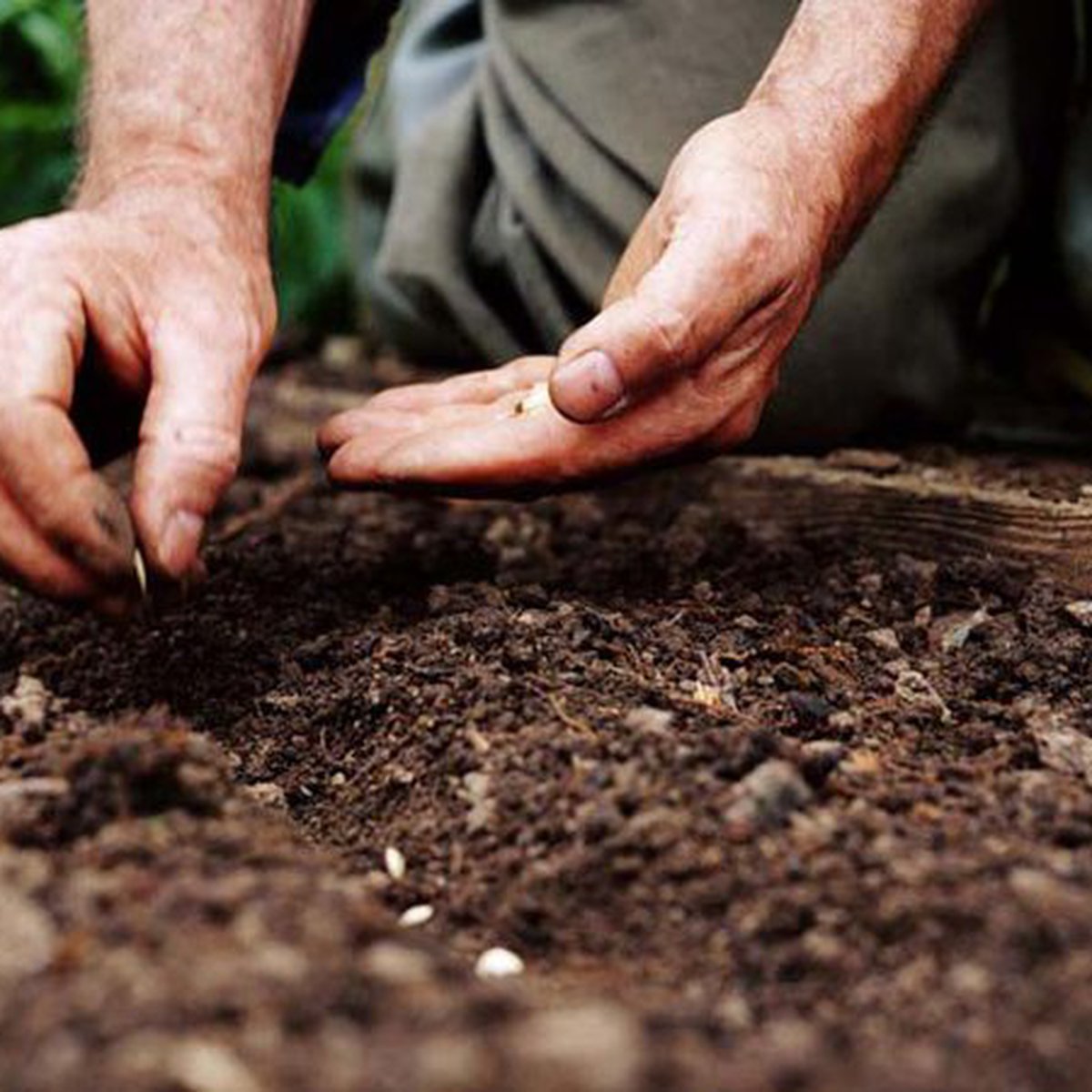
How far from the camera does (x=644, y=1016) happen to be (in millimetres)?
807

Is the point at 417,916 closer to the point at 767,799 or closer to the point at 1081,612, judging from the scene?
the point at 767,799

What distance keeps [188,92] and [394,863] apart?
936 mm

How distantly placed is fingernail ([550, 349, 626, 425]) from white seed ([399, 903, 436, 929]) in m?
0.46

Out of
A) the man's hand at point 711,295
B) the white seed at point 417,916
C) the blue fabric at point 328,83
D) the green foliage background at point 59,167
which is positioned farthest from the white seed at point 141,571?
the green foliage background at point 59,167

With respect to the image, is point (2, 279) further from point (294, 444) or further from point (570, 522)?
point (294, 444)

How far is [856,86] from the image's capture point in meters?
1.56

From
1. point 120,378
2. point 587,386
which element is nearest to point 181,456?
point 120,378

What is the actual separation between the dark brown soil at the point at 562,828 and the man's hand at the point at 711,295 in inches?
5.8

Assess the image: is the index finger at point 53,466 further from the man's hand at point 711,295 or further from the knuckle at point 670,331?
the knuckle at point 670,331

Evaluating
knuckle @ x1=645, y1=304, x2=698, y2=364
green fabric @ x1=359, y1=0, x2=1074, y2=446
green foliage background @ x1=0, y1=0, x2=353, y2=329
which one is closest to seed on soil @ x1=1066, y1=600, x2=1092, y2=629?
knuckle @ x1=645, y1=304, x2=698, y2=364

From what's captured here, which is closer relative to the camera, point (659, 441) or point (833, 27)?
point (659, 441)

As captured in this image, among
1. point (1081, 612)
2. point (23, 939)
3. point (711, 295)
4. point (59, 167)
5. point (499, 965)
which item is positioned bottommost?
point (59, 167)

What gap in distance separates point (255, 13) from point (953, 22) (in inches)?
29.9

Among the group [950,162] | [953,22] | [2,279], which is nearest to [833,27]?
[953,22]
